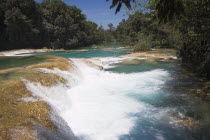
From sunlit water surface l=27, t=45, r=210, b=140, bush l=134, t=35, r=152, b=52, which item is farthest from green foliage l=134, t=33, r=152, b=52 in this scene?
sunlit water surface l=27, t=45, r=210, b=140

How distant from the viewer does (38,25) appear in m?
45.3

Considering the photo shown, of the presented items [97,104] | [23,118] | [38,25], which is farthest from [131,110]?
[38,25]

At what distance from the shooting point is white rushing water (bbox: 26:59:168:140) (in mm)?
4781

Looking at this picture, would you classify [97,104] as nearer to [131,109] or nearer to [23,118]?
[131,109]

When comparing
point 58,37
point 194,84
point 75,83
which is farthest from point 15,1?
point 194,84

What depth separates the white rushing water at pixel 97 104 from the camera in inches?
188

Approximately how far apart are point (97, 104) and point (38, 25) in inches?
1755

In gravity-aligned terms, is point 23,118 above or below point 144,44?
below

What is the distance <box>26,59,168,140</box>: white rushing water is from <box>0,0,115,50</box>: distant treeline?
122 ft

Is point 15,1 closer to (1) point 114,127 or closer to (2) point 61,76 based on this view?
(2) point 61,76

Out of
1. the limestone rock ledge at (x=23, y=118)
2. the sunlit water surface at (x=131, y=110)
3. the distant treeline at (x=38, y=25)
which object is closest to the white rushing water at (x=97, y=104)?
the sunlit water surface at (x=131, y=110)

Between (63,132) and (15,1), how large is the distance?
45.0 meters

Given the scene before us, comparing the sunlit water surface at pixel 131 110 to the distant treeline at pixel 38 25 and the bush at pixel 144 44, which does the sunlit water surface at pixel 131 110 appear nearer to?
the bush at pixel 144 44

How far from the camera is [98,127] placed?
4.87 m
